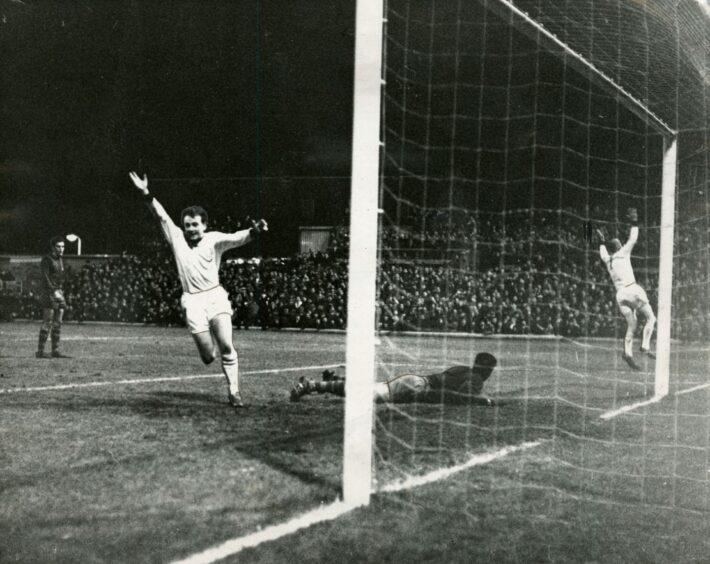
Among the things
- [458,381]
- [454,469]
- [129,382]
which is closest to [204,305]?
[129,382]

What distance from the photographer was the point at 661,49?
6.14 m

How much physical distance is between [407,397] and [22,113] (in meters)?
5.67

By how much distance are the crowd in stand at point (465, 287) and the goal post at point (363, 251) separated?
43.5 ft

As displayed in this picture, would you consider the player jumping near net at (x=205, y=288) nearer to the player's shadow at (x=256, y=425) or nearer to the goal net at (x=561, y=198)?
the player's shadow at (x=256, y=425)

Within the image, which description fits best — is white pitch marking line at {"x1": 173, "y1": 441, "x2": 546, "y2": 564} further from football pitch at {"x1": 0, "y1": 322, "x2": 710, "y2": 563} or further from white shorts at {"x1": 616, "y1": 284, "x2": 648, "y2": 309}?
white shorts at {"x1": 616, "y1": 284, "x2": 648, "y2": 309}

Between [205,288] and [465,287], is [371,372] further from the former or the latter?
[465,287]

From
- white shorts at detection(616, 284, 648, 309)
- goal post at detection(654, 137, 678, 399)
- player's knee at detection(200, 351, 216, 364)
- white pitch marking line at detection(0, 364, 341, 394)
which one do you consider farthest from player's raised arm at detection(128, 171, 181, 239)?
white shorts at detection(616, 284, 648, 309)

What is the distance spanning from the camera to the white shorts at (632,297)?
37.5ft

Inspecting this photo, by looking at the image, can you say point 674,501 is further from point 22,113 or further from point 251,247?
point 251,247

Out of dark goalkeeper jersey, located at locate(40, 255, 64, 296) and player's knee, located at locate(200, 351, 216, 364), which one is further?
dark goalkeeper jersey, located at locate(40, 255, 64, 296)

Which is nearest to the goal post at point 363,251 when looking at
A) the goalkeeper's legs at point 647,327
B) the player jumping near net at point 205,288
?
the player jumping near net at point 205,288

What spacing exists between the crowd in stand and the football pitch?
10.5m

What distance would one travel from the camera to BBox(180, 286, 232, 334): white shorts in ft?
23.6

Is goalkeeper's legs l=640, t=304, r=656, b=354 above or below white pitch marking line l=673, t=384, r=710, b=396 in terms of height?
above
